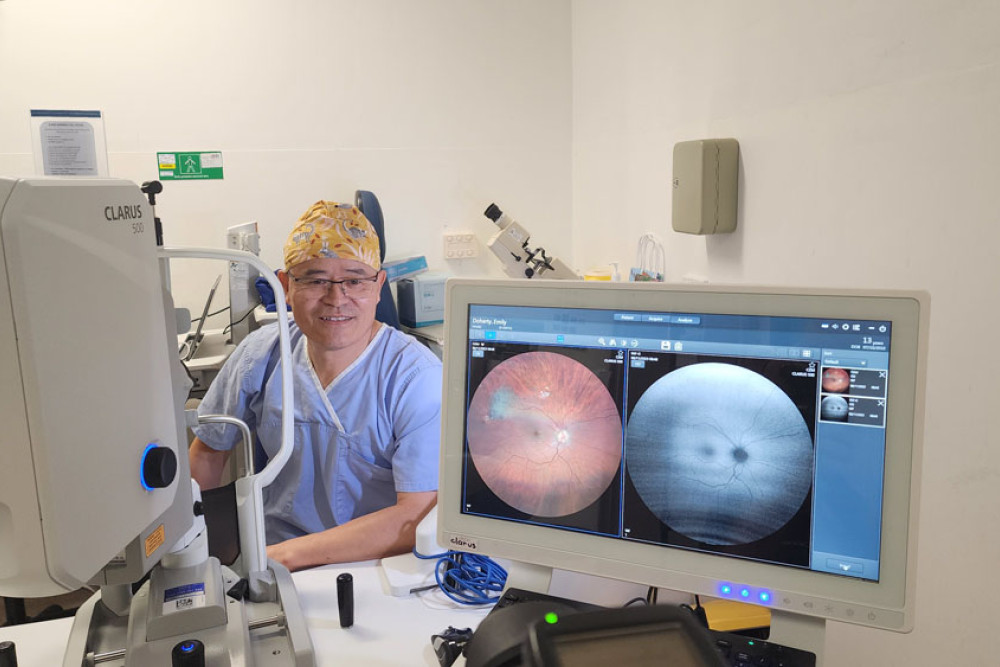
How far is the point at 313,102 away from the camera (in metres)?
3.29

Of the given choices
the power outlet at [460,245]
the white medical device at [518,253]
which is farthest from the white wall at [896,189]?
the power outlet at [460,245]

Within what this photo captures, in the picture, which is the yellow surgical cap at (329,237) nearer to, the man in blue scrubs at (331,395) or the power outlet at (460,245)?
the man in blue scrubs at (331,395)

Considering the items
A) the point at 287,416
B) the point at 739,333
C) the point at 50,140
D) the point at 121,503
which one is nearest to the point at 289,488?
the point at 287,416

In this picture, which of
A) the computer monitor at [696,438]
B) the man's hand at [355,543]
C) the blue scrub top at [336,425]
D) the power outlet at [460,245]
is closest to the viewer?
the computer monitor at [696,438]

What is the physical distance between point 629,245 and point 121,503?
7.47 ft

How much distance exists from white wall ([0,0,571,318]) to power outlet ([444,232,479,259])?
0.12 feet

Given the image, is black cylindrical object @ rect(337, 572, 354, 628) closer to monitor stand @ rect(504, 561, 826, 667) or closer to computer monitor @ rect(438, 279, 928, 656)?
computer monitor @ rect(438, 279, 928, 656)

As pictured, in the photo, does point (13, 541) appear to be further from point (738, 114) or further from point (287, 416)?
point (738, 114)

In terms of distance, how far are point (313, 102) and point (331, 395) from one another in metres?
1.78

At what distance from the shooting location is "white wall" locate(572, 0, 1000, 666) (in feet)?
4.10

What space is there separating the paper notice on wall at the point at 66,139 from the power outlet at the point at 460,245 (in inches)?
57.4

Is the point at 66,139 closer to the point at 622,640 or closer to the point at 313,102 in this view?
the point at 313,102

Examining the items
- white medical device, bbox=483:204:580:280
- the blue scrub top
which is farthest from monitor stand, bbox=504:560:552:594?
white medical device, bbox=483:204:580:280

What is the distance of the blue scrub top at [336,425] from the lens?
1.92m
